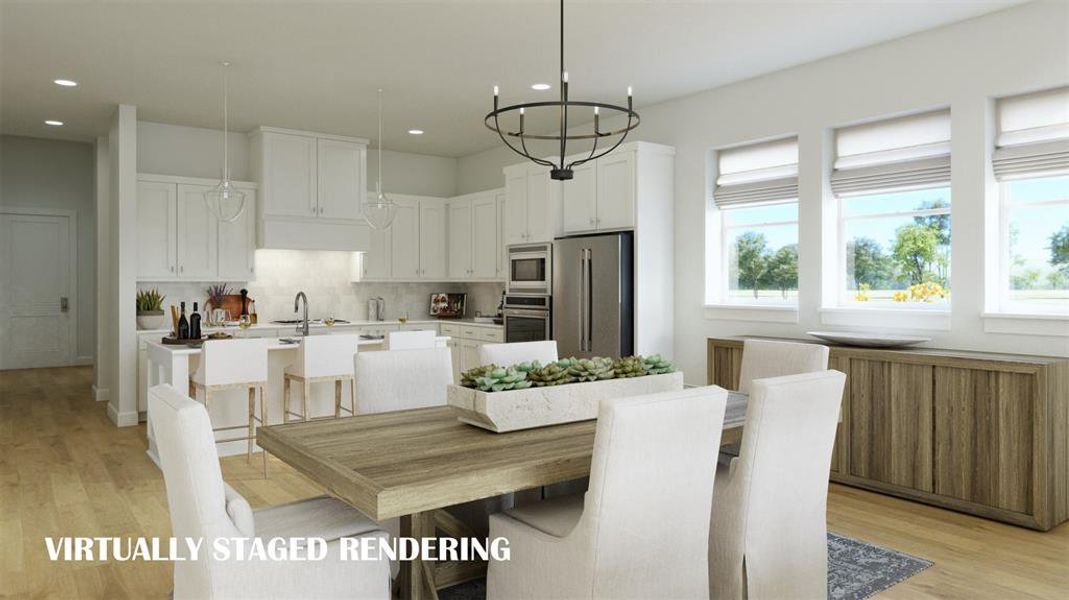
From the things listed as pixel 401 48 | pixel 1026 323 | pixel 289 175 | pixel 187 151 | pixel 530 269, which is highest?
pixel 401 48

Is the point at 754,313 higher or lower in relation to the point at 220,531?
higher

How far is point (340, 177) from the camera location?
707cm

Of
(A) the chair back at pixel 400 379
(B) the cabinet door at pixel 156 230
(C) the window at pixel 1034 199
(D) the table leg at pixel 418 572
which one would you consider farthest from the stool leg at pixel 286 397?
(C) the window at pixel 1034 199

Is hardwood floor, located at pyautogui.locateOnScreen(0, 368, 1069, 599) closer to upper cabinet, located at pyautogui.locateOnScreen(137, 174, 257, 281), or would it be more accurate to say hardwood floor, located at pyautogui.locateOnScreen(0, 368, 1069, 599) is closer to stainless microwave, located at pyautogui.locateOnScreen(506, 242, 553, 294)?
upper cabinet, located at pyautogui.locateOnScreen(137, 174, 257, 281)

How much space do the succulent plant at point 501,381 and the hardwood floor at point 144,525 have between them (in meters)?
1.55

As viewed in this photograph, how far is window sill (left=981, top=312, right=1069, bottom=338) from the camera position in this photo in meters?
3.66

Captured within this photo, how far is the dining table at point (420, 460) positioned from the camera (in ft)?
6.15

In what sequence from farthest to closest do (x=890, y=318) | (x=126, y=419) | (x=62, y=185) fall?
(x=62, y=185)
(x=126, y=419)
(x=890, y=318)

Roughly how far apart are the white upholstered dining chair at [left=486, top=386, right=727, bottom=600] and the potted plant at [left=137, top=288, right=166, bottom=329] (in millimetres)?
5033

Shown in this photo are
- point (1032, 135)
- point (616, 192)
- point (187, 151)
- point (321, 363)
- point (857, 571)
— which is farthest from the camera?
point (187, 151)

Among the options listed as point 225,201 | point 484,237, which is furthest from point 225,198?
point 484,237

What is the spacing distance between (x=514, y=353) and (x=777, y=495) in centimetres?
152

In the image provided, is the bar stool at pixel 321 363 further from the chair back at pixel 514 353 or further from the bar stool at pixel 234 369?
the chair back at pixel 514 353

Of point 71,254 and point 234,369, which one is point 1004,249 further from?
point 71,254
